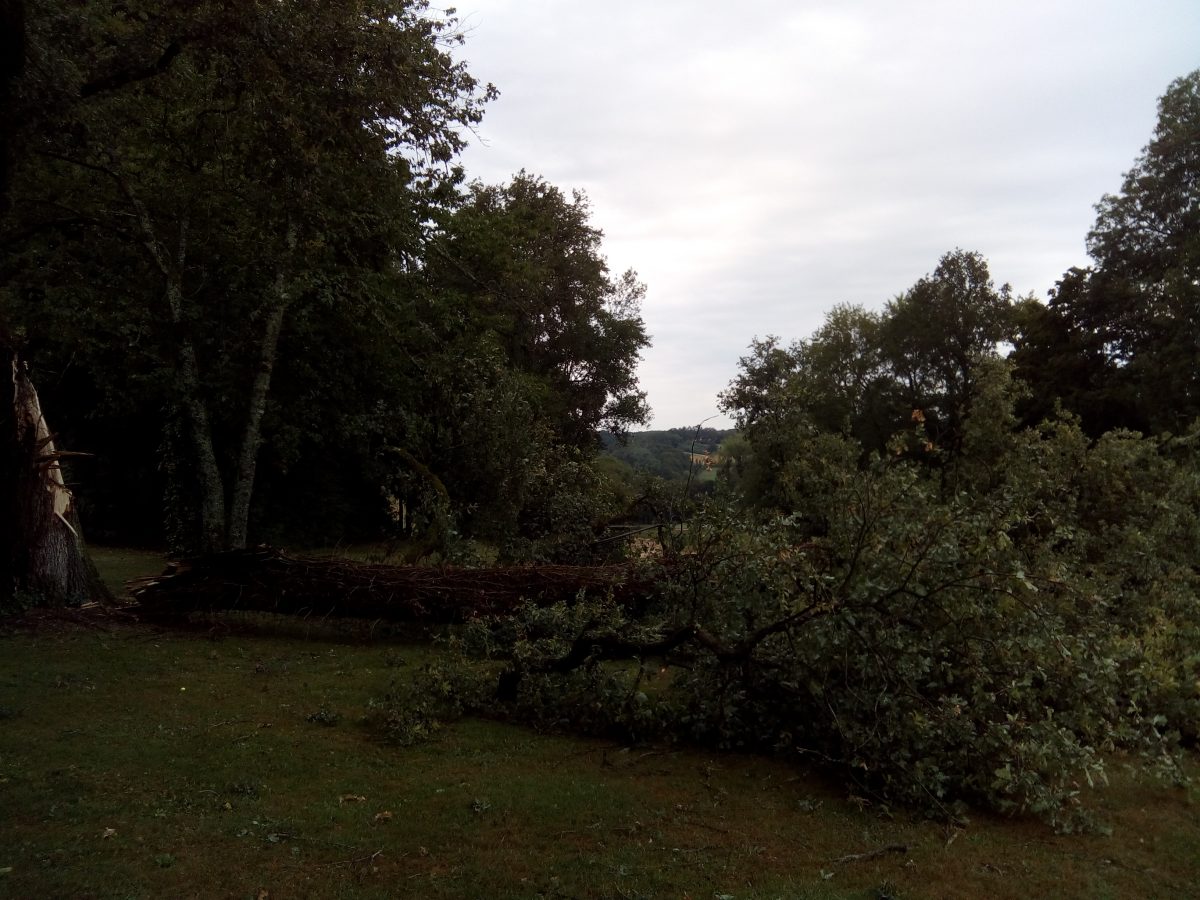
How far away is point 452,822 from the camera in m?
4.38

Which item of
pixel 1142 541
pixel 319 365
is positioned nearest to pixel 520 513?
pixel 319 365

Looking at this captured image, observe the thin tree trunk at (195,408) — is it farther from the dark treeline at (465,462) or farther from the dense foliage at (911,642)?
the dense foliage at (911,642)

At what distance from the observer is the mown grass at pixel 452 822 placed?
12.1 feet

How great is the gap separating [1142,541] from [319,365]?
1281cm

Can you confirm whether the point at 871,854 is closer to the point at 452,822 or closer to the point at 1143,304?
the point at 452,822

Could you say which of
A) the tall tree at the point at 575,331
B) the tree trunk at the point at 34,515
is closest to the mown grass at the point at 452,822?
the tree trunk at the point at 34,515

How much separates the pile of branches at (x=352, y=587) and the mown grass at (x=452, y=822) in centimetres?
211

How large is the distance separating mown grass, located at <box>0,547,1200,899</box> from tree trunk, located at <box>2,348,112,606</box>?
2.87 meters

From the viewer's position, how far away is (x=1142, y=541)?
792 centimetres

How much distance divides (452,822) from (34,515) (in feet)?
23.5

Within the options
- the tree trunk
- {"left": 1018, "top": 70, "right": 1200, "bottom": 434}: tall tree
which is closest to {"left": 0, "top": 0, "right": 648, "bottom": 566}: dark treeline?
the tree trunk

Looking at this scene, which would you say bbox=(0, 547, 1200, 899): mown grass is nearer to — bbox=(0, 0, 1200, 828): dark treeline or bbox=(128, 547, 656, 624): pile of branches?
bbox=(0, 0, 1200, 828): dark treeline

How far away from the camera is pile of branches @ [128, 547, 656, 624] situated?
837 cm

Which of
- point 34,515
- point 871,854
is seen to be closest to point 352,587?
point 34,515
